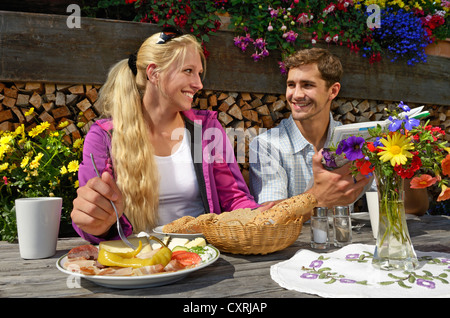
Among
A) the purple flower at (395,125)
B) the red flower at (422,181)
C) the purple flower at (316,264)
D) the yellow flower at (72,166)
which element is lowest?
the purple flower at (316,264)

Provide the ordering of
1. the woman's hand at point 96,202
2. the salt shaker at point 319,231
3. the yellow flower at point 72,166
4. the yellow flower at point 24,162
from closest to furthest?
the woman's hand at point 96,202 → the salt shaker at point 319,231 → the yellow flower at point 24,162 → the yellow flower at point 72,166

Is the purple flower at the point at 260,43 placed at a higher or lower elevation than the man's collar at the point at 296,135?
higher

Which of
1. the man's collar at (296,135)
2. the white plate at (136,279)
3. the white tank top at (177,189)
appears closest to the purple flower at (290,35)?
the man's collar at (296,135)

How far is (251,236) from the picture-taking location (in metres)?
1.06

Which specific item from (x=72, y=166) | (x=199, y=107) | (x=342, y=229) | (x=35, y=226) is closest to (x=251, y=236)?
(x=342, y=229)

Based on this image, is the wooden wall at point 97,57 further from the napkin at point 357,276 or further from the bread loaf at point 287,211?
the napkin at point 357,276

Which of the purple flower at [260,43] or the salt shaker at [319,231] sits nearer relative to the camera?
the salt shaker at [319,231]

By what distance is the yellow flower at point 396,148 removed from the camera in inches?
33.3

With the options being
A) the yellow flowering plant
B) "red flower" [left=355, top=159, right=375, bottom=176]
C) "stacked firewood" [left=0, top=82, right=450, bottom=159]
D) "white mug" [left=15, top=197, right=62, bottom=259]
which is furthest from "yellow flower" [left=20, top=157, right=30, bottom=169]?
"red flower" [left=355, top=159, right=375, bottom=176]

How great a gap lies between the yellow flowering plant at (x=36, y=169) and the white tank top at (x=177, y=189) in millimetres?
503

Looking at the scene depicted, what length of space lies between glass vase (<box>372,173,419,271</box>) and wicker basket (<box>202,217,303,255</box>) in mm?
253

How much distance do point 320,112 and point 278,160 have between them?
44 cm

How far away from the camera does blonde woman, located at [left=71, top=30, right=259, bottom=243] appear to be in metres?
1.78

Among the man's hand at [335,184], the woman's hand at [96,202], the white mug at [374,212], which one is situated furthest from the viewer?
the man's hand at [335,184]
